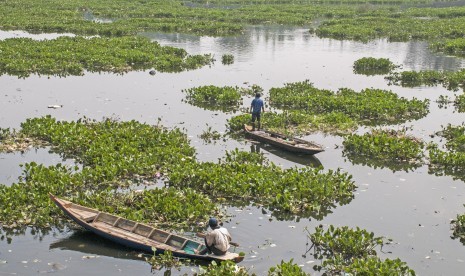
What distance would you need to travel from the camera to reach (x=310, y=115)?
2895 centimetres

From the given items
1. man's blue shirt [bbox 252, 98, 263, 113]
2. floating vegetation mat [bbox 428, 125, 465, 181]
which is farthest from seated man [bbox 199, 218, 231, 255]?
man's blue shirt [bbox 252, 98, 263, 113]

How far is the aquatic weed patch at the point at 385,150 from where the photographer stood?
2361 centimetres

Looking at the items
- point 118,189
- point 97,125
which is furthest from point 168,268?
point 97,125

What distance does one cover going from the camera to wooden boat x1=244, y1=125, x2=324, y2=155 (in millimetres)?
23578

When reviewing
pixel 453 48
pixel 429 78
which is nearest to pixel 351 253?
pixel 429 78

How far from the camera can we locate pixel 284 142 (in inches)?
961

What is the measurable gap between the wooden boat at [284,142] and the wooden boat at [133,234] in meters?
8.93

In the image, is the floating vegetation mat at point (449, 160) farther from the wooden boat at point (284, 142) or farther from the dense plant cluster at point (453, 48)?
the dense plant cluster at point (453, 48)

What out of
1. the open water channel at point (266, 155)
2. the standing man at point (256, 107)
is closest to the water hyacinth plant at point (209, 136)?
the open water channel at point (266, 155)

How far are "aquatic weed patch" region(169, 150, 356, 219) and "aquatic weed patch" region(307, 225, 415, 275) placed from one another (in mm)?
1766

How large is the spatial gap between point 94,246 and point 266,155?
9.49 meters

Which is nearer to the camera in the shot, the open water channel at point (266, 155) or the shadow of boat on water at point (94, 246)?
the open water channel at point (266, 155)

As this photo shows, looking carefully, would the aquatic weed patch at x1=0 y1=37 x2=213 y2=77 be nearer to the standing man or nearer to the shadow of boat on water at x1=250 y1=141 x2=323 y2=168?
the standing man

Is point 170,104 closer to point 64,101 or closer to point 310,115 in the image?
point 64,101
